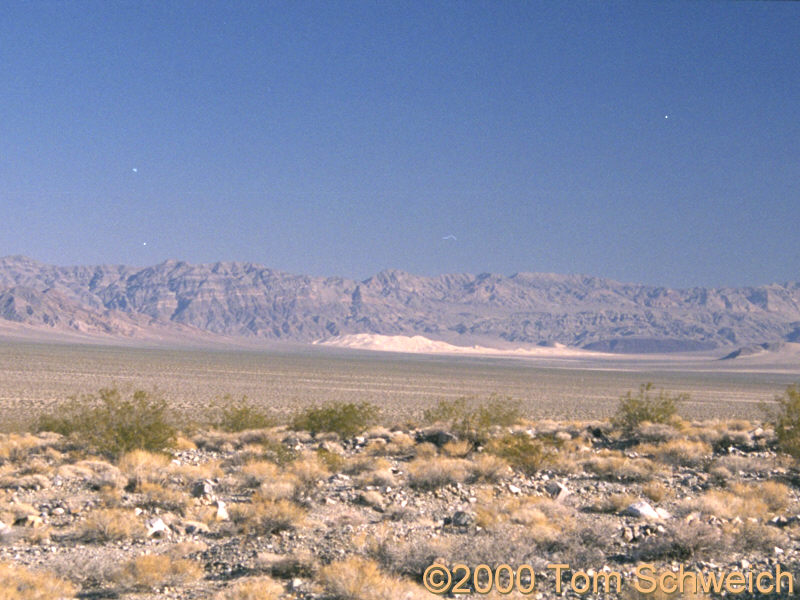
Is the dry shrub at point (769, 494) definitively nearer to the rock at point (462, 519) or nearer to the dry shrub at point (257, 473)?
the rock at point (462, 519)

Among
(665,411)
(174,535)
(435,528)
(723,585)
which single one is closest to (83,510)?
(174,535)

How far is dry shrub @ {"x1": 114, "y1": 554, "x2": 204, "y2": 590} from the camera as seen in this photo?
826 cm

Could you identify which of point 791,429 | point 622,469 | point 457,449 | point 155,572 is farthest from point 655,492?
point 155,572

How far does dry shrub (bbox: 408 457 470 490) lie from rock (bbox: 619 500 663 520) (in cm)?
331

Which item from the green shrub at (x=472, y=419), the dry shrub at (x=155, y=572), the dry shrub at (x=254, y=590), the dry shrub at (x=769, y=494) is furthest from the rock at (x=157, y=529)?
the green shrub at (x=472, y=419)

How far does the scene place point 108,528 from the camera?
10.1 metres

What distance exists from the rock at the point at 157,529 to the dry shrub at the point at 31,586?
1912 millimetres

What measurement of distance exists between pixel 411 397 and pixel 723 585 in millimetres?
40693

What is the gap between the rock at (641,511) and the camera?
37.0 feet

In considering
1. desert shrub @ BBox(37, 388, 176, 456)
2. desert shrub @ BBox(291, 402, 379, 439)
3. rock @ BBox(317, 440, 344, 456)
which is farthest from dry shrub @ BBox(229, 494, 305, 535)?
desert shrub @ BBox(291, 402, 379, 439)

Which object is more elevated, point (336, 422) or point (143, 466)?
point (143, 466)

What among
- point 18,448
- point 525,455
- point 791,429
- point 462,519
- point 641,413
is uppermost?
point 791,429

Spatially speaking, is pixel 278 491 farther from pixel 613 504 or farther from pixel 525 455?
pixel 525 455

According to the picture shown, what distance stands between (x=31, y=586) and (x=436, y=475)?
7347mm
